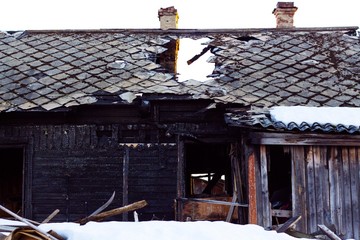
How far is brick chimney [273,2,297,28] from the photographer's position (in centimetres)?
1416

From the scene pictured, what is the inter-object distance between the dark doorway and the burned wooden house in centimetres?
348

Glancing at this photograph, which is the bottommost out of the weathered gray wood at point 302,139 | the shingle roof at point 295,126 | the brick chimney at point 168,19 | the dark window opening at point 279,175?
the dark window opening at point 279,175

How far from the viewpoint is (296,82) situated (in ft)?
35.2

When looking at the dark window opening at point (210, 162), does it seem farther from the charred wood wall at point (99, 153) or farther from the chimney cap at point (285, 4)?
the chimney cap at point (285, 4)

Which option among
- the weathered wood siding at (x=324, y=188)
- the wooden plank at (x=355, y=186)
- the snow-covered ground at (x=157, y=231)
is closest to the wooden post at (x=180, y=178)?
the weathered wood siding at (x=324, y=188)

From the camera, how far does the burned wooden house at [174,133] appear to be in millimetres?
8750

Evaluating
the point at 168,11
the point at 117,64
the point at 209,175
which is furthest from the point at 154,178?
the point at 168,11

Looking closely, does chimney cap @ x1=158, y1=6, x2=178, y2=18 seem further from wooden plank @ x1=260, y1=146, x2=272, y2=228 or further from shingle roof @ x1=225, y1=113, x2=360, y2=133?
wooden plank @ x1=260, y1=146, x2=272, y2=228

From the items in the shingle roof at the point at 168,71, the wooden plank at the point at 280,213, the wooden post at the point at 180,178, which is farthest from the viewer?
the shingle roof at the point at 168,71

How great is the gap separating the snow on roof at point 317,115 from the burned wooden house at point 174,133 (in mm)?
156

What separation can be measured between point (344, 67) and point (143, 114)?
4.25m

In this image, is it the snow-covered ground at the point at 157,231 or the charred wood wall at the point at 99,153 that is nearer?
the snow-covered ground at the point at 157,231

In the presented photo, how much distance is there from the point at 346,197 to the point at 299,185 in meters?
0.77

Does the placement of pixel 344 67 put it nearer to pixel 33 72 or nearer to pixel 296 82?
pixel 296 82
